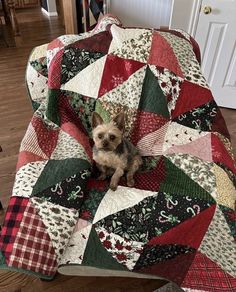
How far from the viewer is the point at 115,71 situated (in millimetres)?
1537

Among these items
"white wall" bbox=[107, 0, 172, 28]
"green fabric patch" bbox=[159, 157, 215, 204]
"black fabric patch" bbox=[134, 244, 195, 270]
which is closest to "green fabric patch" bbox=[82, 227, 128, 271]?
"black fabric patch" bbox=[134, 244, 195, 270]

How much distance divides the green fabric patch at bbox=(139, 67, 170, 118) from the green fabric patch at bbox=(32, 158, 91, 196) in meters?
0.48

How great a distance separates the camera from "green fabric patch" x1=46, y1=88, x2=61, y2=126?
5.11 feet

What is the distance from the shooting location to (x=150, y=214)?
3.88ft

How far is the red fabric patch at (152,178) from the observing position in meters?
1.31

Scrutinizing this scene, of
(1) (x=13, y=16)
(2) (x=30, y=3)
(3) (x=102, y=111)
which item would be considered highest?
(3) (x=102, y=111)

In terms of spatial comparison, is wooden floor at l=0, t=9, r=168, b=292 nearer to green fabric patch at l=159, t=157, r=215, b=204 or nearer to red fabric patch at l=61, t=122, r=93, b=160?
green fabric patch at l=159, t=157, r=215, b=204

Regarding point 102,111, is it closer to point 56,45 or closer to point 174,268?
point 56,45

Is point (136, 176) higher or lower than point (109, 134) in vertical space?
lower

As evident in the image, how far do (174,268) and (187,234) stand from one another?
15 cm

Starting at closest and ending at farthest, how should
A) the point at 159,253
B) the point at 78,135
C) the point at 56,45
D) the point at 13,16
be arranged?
the point at 159,253
the point at 78,135
the point at 56,45
the point at 13,16

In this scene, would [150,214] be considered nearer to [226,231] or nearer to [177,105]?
[226,231]

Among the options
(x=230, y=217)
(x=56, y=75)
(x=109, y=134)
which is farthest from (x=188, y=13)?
(x=230, y=217)

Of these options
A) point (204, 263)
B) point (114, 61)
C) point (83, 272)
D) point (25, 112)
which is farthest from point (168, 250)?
point (25, 112)
